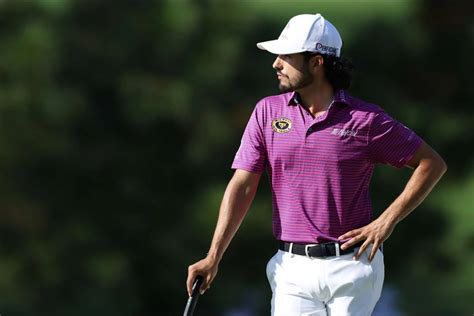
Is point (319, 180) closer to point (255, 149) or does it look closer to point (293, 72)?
point (255, 149)

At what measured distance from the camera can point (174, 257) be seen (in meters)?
6.05

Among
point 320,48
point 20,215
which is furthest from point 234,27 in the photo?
point 320,48

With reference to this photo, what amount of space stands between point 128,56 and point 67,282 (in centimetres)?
133

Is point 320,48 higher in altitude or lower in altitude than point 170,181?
higher

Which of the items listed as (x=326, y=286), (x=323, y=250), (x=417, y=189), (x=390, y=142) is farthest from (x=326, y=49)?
(x=326, y=286)

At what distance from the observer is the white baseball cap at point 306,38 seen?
9.97 ft

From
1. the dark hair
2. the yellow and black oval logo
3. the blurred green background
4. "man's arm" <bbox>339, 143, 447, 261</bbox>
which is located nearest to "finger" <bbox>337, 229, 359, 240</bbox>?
"man's arm" <bbox>339, 143, 447, 261</bbox>

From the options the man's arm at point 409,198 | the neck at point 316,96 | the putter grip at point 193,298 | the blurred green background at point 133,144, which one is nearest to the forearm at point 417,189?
the man's arm at point 409,198

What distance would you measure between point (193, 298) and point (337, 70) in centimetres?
79

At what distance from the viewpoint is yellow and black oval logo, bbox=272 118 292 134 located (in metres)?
3.04

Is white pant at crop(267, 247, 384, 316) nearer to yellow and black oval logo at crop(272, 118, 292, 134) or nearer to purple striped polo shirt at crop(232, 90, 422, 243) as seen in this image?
purple striped polo shirt at crop(232, 90, 422, 243)

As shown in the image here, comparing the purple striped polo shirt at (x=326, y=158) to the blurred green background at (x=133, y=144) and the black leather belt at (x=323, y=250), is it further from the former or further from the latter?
the blurred green background at (x=133, y=144)

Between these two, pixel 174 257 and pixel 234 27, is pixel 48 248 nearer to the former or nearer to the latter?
pixel 174 257

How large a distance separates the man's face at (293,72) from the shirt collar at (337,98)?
0.03m
